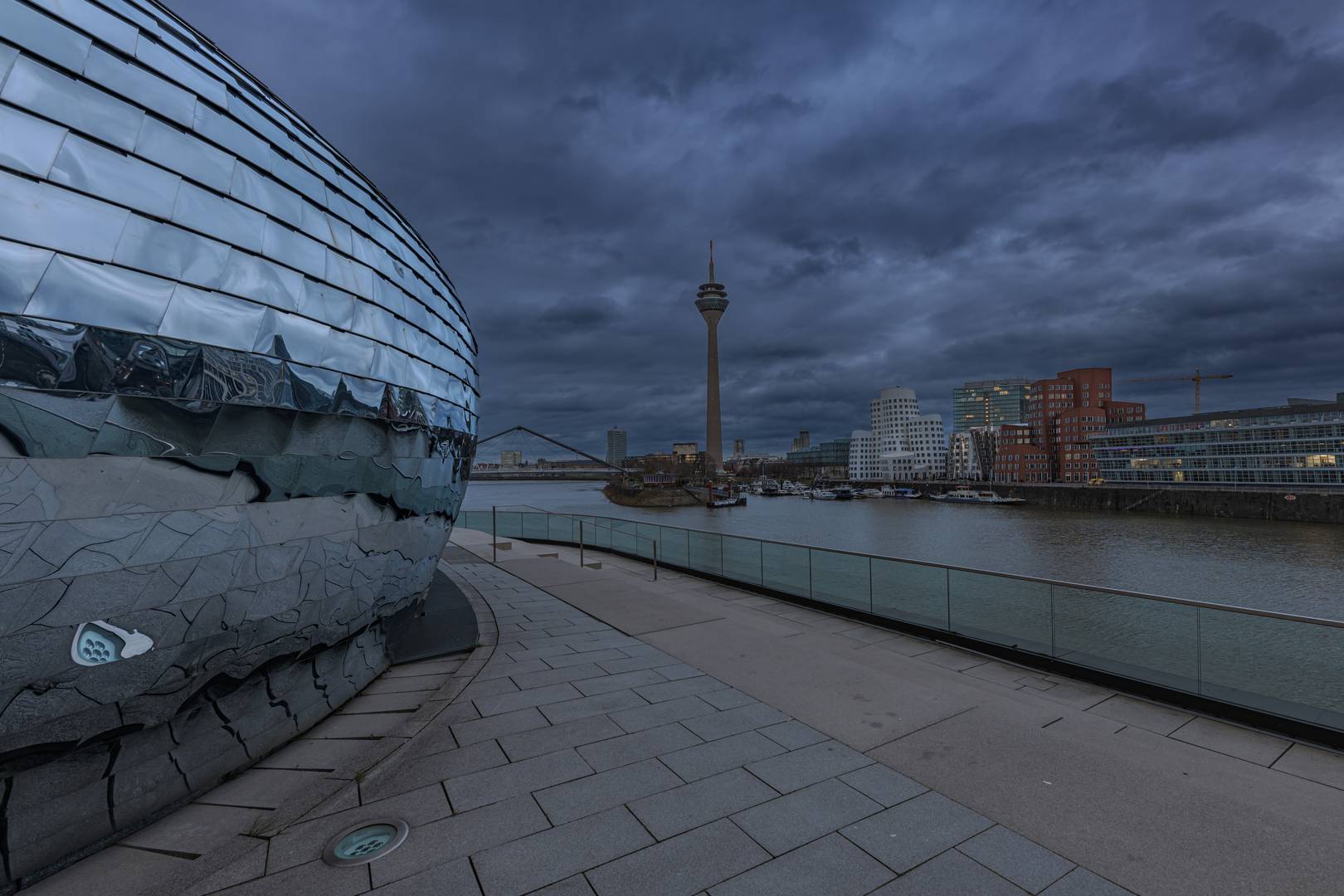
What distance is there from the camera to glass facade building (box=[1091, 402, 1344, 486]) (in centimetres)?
7094

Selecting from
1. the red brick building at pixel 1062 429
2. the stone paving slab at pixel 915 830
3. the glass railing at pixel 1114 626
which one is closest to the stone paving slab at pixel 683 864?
the stone paving slab at pixel 915 830

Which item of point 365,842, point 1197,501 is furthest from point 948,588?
point 1197,501

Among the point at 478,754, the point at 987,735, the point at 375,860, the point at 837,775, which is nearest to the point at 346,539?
the point at 478,754

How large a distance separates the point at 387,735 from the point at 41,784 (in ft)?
8.26

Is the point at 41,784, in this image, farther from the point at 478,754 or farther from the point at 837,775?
the point at 837,775

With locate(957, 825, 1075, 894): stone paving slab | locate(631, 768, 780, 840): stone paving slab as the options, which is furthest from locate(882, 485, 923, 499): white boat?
locate(957, 825, 1075, 894): stone paving slab

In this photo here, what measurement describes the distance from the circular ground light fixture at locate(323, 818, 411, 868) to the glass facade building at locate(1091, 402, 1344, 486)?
100131 mm

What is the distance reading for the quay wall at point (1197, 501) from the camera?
59.3 meters

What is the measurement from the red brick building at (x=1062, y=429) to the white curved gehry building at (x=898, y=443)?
3296 cm

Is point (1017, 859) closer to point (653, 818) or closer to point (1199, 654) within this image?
point (653, 818)

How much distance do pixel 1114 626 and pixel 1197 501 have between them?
83.9 m

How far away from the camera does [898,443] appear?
591 ft

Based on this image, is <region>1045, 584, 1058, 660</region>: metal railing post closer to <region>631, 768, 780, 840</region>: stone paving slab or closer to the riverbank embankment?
<region>631, 768, 780, 840</region>: stone paving slab

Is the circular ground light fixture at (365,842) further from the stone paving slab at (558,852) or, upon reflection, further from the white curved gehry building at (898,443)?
the white curved gehry building at (898,443)
